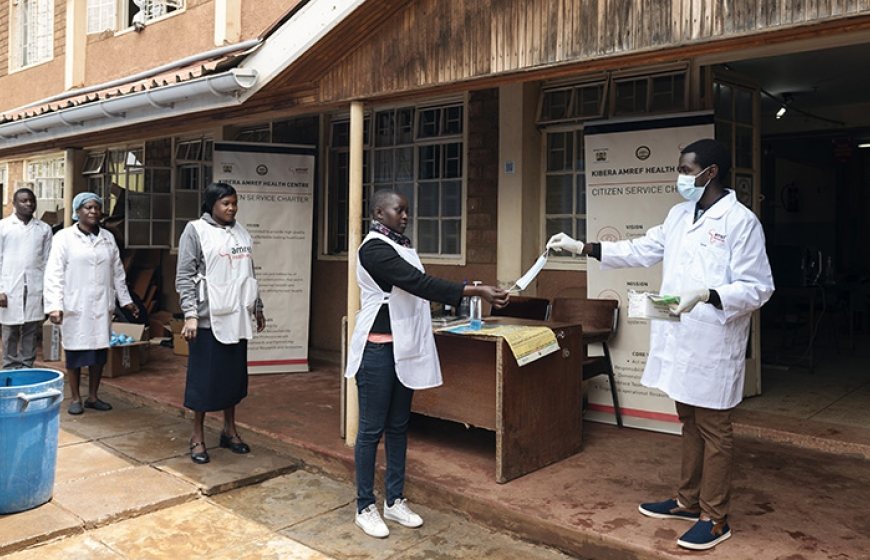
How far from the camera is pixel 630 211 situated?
5.51 m

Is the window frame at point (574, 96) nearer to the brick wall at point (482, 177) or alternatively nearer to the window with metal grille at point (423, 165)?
the brick wall at point (482, 177)

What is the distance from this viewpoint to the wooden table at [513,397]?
4.36 meters

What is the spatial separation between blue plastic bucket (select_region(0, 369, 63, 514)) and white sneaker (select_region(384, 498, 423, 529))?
2.02 meters

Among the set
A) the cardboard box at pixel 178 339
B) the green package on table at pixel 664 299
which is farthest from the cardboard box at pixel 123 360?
the green package on table at pixel 664 299

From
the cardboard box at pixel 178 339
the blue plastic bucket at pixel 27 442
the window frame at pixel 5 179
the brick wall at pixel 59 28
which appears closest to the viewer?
the blue plastic bucket at pixel 27 442

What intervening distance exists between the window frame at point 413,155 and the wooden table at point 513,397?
2023 mm

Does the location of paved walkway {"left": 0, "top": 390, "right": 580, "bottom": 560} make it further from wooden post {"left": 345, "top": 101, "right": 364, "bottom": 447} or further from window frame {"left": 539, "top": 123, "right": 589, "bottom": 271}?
window frame {"left": 539, "top": 123, "right": 589, "bottom": 271}

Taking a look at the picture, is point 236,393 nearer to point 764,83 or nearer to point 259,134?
point 259,134

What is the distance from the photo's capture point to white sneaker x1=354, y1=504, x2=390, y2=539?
3.98 meters

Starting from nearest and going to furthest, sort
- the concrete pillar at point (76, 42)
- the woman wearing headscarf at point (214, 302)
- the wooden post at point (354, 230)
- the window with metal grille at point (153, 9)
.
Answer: the woman wearing headscarf at point (214, 302) < the wooden post at point (354, 230) < the window with metal grille at point (153, 9) < the concrete pillar at point (76, 42)

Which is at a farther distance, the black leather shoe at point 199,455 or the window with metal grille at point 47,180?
the window with metal grille at point 47,180

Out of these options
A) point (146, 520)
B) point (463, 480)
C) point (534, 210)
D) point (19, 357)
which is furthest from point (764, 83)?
point (19, 357)

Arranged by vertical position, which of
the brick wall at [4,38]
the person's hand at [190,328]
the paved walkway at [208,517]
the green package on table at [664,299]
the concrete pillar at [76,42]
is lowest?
the paved walkway at [208,517]

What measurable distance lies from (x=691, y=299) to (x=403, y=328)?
1496 mm
